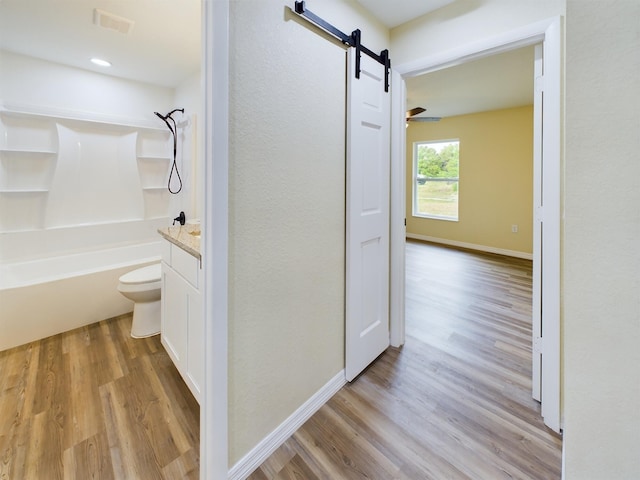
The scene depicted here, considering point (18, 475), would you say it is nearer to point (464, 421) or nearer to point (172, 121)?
point (464, 421)

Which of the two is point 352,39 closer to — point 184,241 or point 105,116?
point 184,241

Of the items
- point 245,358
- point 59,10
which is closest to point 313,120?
point 245,358

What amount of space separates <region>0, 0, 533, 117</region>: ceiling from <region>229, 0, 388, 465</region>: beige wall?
2.64 ft

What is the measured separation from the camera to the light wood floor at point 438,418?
1.31 meters

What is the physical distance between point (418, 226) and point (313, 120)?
5520 mm

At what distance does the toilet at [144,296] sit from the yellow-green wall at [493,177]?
5.46 m

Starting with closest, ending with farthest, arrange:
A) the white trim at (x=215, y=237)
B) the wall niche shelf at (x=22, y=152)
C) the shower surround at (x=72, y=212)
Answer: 1. the white trim at (x=215, y=237)
2. the shower surround at (x=72, y=212)
3. the wall niche shelf at (x=22, y=152)

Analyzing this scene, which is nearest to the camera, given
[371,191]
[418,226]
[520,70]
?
[371,191]

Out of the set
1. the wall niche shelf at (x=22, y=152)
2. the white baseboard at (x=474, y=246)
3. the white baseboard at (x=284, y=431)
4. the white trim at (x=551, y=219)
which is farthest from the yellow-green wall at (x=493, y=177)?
the wall niche shelf at (x=22, y=152)

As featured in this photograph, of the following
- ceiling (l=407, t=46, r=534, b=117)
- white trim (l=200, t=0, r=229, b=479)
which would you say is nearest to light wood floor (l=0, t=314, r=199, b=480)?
white trim (l=200, t=0, r=229, b=479)

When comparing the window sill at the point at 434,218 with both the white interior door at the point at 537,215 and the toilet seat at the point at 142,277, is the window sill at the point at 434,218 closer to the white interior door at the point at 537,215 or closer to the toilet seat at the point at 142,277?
the white interior door at the point at 537,215

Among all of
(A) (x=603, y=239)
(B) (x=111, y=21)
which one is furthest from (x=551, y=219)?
(B) (x=111, y=21)

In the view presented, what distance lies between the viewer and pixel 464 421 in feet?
5.14

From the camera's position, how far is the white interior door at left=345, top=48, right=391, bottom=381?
1.75m
